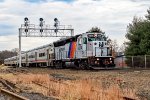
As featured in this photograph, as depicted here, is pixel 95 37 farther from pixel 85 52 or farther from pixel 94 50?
pixel 85 52

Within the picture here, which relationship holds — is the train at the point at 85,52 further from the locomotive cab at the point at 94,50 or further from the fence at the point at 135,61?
the fence at the point at 135,61

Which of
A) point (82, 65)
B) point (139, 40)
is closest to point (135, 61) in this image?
point (139, 40)

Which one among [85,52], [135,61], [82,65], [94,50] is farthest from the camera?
[135,61]

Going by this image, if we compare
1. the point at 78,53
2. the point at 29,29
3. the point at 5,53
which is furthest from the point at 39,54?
the point at 5,53

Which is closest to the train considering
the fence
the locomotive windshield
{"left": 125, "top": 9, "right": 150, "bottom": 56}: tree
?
the locomotive windshield

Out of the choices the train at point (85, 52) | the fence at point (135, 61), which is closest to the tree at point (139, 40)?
the fence at point (135, 61)

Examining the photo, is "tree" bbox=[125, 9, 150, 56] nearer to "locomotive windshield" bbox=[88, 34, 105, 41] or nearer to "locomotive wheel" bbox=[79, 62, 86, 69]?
"locomotive windshield" bbox=[88, 34, 105, 41]

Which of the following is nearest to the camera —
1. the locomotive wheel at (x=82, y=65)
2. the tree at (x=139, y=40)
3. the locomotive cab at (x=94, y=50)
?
the locomotive cab at (x=94, y=50)

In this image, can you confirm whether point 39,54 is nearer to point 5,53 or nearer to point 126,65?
point 126,65

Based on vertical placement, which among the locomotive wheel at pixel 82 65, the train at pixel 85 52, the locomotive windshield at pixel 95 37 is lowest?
the locomotive wheel at pixel 82 65

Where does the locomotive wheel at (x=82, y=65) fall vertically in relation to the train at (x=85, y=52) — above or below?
below

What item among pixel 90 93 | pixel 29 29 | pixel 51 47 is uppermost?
pixel 29 29

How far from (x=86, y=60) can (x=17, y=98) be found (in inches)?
939

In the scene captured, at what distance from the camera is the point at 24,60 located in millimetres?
75250
